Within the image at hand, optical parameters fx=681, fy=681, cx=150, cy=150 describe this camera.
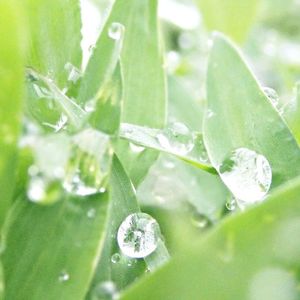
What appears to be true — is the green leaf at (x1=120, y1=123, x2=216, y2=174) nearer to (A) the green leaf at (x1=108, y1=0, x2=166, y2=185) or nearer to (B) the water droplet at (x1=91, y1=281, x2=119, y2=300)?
(A) the green leaf at (x1=108, y1=0, x2=166, y2=185)

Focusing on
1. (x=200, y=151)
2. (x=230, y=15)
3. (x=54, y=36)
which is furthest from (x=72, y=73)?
(x=230, y=15)

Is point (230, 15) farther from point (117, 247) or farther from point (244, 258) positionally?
point (244, 258)

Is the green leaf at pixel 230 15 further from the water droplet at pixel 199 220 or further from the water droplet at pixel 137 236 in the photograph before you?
the water droplet at pixel 137 236

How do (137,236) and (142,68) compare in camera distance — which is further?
(142,68)

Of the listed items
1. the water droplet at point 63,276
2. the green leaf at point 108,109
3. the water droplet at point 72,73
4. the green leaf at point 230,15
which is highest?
the green leaf at point 108,109

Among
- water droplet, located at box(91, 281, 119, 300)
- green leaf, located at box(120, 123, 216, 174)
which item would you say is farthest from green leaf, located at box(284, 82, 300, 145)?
water droplet, located at box(91, 281, 119, 300)

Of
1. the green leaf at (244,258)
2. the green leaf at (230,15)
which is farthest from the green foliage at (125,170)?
the green leaf at (230,15)

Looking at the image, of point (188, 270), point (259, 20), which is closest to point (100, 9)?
point (259, 20)

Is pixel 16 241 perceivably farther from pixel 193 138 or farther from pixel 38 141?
pixel 193 138
